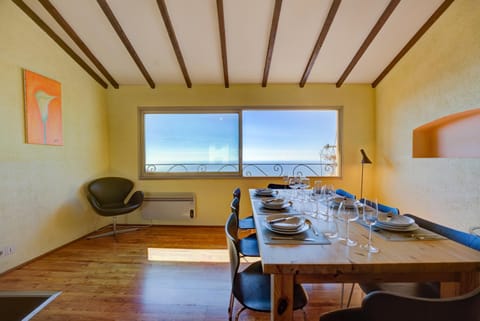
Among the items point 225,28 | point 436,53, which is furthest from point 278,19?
point 436,53

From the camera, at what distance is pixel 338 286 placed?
7.41 ft

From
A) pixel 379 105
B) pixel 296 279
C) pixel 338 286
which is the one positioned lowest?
pixel 338 286

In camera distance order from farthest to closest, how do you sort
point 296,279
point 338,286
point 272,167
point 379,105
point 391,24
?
point 272,167
point 379,105
point 391,24
point 338,286
point 296,279

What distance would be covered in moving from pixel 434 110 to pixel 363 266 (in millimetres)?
2855

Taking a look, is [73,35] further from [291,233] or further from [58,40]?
[291,233]

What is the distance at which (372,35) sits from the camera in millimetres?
2951

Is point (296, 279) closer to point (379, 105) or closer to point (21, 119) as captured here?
point (21, 119)

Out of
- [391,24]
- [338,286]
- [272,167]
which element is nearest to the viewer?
[338,286]

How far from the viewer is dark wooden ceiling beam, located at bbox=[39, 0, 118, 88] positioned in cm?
265

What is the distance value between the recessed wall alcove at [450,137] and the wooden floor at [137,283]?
219cm

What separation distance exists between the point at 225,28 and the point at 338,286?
126 inches

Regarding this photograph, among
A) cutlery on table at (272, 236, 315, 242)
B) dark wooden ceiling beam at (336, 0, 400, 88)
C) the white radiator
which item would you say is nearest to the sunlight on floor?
the white radiator

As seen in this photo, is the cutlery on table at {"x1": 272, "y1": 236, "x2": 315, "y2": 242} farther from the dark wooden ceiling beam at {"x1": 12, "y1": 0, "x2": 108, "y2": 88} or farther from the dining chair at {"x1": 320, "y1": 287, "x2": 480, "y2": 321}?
the dark wooden ceiling beam at {"x1": 12, "y1": 0, "x2": 108, "y2": 88}

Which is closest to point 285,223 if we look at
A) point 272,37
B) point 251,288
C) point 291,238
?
point 291,238
